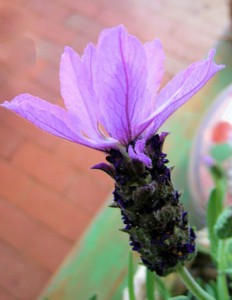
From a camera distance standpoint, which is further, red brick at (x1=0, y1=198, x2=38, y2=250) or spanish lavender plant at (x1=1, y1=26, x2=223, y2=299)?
red brick at (x1=0, y1=198, x2=38, y2=250)

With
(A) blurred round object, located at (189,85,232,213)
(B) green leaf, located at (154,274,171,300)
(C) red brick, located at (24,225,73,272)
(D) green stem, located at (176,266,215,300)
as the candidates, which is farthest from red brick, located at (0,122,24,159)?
(D) green stem, located at (176,266,215,300)

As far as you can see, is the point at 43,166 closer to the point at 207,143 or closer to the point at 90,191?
the point at 90,191

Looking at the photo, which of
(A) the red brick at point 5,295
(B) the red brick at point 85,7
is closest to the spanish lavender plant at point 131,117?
(A) the red brick at point 5,295

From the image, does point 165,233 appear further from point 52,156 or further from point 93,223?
point 52,156

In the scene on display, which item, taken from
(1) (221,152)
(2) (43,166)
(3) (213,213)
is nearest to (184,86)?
(3) (213,213)

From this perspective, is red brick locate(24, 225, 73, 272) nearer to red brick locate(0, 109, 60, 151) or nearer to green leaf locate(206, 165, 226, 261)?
red brick locate(0, 109, 60, 151)

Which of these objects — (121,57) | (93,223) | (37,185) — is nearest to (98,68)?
(121,57)
